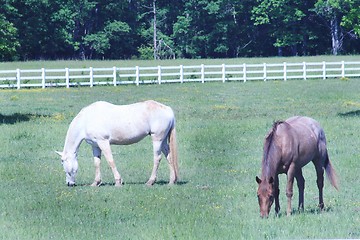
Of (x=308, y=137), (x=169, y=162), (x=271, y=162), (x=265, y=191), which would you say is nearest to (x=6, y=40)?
(x=169, y=162)

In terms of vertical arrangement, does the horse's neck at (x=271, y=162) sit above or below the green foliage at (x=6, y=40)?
below

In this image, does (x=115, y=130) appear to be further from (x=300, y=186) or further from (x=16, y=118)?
(x=16, y=118)

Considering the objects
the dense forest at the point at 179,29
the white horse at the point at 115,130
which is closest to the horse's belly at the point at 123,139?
the white horse at the point at 115,130

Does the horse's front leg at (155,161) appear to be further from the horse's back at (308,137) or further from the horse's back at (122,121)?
the horse's back at (308,137)

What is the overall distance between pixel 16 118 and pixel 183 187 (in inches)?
681

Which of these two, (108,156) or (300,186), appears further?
(108,156)

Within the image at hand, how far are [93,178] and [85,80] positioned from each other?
3635 cm

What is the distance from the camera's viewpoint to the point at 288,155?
44.1 ft

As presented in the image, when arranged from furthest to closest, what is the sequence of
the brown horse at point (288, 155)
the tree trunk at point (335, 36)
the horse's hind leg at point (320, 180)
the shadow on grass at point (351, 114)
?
the tree trunk at point (335, 36), the shadow on grass at point (351, 114), the horse's hind leg at point (320, 180), the brown horse at point (288, 155)

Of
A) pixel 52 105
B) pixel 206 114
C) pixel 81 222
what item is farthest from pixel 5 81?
pixel 81 222

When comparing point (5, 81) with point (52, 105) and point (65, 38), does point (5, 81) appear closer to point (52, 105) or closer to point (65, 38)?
point (52, 105)

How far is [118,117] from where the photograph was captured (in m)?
17.8

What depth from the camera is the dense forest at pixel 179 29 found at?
80875 mm

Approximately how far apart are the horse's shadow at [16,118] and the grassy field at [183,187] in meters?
0.05
